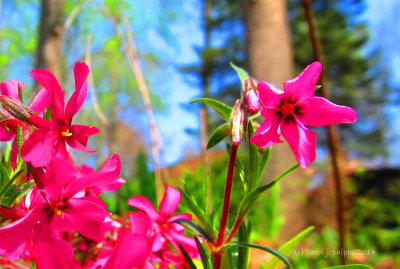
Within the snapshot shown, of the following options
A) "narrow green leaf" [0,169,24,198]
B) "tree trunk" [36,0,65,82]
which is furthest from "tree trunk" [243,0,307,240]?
"narrow green leaf" [0,169,24,198]

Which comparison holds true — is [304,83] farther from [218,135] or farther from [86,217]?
[86,217]

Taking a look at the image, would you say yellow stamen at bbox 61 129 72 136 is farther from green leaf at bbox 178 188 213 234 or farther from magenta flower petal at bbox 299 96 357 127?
magenta flower petal at bbox 299 96 357 127

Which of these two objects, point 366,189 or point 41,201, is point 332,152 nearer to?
point 41,201

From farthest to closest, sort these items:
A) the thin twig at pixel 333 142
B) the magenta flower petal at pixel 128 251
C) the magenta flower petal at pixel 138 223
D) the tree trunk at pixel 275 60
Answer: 1. the tree trunk at pixel 275 60
2. the thin twig at pixel 333 142
3. the magenta flower petal at pixel 138 223
4. the magenta flower petal at pixel 128 251

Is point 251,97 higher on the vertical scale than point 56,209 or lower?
higher

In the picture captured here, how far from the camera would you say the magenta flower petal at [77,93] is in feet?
1.16

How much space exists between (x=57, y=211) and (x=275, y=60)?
3.25 meters

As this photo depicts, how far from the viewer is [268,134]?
37cm

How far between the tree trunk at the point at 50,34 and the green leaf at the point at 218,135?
3.03 m

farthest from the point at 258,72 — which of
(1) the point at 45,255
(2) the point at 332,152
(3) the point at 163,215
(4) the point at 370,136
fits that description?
(4) the point at 370,136

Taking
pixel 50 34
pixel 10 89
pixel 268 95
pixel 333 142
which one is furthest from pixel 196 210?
pixel 50 34

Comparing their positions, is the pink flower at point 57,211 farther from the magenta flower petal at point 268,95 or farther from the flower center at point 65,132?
the magenta flower petal at point 268,95

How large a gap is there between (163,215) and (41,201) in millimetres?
188

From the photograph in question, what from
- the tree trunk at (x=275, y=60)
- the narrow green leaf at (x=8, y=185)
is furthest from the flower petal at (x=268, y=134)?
the tree trunk at (x=275, y=60)
